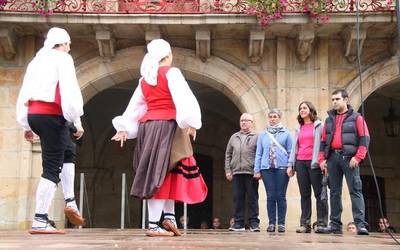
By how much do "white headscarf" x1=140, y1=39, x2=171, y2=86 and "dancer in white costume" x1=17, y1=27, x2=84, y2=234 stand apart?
65cm

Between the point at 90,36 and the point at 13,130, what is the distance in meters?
2.06

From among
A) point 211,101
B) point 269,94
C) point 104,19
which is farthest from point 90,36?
point 211,101

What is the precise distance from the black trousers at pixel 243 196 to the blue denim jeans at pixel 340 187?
1222mm

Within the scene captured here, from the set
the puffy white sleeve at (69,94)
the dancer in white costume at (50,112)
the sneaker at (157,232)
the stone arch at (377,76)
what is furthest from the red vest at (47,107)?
the stone arch at (377,76)

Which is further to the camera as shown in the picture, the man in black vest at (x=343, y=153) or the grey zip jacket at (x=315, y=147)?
the grey zip jacket at (x=315, y=147)

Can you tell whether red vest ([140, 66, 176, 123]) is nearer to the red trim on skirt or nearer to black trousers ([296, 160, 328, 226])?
the red trim on skirt

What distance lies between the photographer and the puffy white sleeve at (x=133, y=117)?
19.5ft

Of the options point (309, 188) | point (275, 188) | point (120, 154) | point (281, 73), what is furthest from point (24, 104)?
point (120, 154)

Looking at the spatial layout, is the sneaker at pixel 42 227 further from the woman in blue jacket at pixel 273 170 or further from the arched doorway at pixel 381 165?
the arched doorway at pixel 381 165

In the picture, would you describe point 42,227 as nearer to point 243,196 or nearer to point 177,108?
point 177,108

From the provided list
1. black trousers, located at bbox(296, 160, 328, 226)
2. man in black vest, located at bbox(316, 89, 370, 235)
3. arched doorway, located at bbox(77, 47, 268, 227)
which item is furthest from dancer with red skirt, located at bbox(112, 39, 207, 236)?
arched doorway, located at bbox(77, 47, 268, 227)

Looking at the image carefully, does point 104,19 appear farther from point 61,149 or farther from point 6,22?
point 61,149

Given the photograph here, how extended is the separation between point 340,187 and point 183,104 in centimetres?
280

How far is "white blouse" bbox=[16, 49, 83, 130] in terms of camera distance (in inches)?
230
